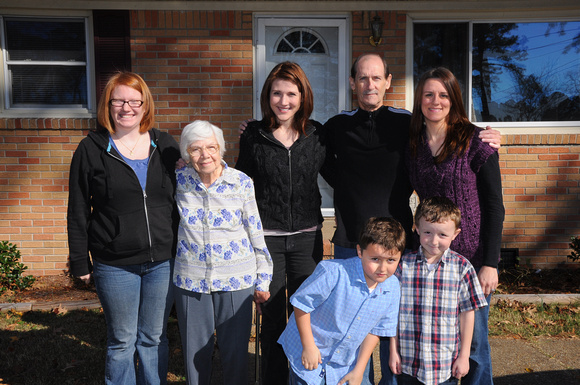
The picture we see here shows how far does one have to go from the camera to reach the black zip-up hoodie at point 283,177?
289cm

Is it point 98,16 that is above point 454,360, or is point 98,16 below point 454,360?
above

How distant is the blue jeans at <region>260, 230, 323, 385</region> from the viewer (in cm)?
294

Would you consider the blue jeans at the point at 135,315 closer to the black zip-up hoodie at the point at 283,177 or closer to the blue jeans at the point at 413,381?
the black zip-up hoodie at the point at 283,177

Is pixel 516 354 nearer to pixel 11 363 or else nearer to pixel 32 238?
pixel 11 363

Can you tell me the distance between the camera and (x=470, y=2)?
6090 mm

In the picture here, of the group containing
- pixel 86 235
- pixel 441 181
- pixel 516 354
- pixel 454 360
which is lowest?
pixel 516 354

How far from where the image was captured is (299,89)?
291 centimetres

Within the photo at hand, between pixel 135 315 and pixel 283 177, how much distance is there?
3.68 ft

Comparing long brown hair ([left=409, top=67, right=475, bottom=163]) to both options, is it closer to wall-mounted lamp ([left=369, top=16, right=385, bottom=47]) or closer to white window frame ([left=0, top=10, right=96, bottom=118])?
wall-mounted lamp ([left=369, top=16, right=385, bottom=47])

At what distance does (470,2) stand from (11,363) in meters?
6.09

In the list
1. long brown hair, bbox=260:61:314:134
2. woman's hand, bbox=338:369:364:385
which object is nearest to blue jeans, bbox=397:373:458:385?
woman's hand, bbox=338:369:364:385

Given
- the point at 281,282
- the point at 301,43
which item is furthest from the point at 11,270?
the point at 301,43

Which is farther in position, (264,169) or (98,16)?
(98,16)

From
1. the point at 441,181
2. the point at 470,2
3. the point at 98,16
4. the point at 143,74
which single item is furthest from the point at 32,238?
the point at 470,2
